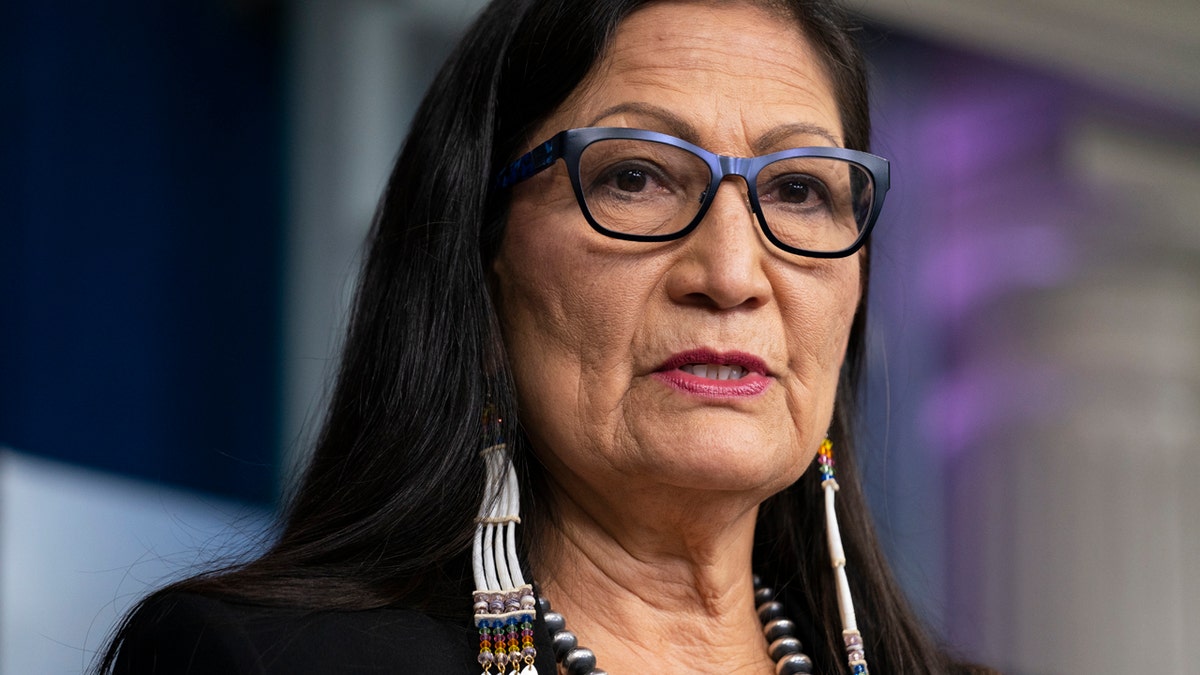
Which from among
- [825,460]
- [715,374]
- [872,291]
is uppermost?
[872,291]

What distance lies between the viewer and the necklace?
1955 millimetres

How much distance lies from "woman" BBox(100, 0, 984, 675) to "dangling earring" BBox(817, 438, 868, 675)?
1cm

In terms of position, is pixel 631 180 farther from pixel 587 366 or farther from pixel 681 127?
pixel 587 366

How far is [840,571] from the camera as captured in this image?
2.29 metres

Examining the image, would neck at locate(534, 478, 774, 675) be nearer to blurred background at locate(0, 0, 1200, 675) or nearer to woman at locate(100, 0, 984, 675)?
woman at locate(100, 0, 984, 675)

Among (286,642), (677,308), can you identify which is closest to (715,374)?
(677,308)

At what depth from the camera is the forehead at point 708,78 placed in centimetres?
207

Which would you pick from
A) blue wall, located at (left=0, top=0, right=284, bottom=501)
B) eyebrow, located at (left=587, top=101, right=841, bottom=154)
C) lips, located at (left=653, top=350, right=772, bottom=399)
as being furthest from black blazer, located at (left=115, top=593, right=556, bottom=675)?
blue wall, located at (left=0, top=0, right=284, bottom=501)

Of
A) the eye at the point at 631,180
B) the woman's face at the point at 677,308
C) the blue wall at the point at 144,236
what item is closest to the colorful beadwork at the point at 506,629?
the woman's face at the point at 677,308

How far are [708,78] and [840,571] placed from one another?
853 mm

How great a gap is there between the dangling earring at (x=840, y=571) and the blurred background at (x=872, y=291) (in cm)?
67

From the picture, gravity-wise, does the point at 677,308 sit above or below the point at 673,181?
below

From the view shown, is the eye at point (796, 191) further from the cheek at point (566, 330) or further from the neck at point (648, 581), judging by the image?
the neck at point (648, 581)

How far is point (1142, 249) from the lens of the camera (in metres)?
5.25
